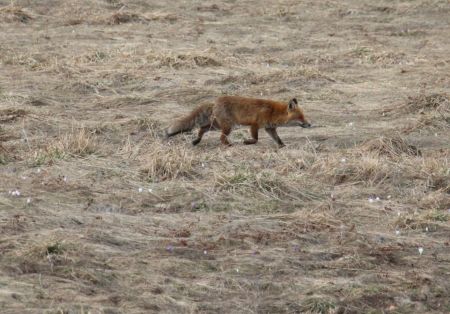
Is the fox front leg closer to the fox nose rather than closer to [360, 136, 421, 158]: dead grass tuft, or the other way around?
the fox nose

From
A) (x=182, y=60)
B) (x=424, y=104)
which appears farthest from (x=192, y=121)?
(x=182, y=60)

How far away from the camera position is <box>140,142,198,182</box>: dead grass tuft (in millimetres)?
11016

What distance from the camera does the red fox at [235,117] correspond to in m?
13.2

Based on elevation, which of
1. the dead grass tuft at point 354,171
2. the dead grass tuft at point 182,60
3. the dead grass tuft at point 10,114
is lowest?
the dead grass tuft at point 182,60

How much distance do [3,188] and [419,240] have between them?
4168mm

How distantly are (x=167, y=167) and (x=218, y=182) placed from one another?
0.81 meters

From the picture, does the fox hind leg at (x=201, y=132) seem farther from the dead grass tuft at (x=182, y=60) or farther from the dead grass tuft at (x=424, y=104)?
the dead grass tuft at (x=182, y=60)

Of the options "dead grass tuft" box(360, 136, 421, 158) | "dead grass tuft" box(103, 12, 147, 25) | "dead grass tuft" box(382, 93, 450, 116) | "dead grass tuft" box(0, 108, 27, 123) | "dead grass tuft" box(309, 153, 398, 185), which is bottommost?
"dead grass tuft" box(103, 12, 147, 25)

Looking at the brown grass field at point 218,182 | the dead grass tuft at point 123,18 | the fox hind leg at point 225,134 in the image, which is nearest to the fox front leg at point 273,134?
the brown grass field at point 218,182

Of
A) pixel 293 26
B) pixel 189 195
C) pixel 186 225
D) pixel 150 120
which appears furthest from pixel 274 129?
pixel 293 26

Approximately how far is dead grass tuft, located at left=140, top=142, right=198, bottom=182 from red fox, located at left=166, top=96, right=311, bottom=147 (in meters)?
1.87

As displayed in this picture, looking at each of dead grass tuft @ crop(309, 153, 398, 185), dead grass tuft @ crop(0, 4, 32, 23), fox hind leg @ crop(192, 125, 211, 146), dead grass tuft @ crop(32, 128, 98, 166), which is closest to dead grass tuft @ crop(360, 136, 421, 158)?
dead grass tuft @ crop(309, 153, 398, 185)

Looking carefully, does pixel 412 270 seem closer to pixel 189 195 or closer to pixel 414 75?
pixel 189 195

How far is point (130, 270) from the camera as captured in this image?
7.92m
